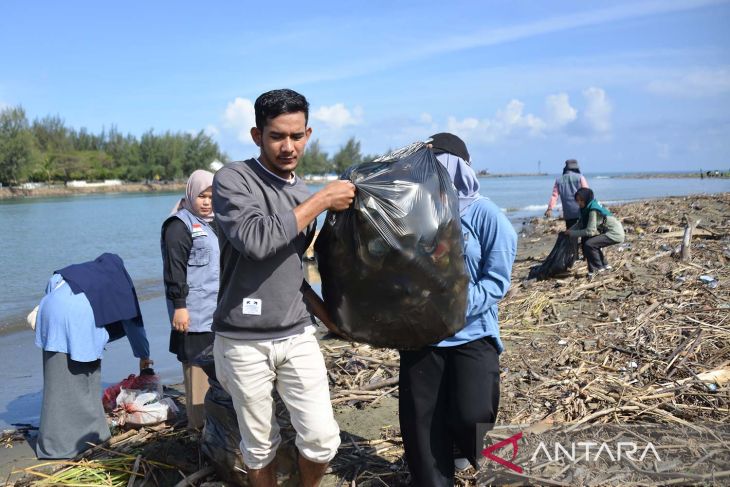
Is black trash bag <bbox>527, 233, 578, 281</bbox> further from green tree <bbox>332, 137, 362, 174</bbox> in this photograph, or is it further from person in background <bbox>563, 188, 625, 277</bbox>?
green tree <bbox>332, 137, 362, 174</bbox>

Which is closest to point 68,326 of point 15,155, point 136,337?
point 136,337

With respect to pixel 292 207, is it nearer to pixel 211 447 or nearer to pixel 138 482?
pixel 211 447

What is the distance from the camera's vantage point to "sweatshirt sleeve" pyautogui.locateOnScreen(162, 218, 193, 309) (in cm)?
383

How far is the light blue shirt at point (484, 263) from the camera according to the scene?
2.72 m

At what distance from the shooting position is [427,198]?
242cm

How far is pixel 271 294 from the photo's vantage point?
244 centimetres

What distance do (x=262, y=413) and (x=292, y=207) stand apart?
88 centimetres

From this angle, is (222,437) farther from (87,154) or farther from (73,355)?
(87,154)

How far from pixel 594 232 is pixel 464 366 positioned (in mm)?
6559

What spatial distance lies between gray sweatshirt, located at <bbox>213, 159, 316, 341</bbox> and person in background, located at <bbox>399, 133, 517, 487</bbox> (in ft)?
2.17

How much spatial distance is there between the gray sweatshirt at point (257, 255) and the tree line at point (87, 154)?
6110 cm

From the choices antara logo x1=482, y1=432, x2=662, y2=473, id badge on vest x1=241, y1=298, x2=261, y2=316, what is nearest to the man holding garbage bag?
id badge on vest x1=241, y1=298, x2=261, y2=316

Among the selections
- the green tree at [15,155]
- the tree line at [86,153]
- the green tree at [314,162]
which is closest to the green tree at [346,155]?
the green tree at [314,162]

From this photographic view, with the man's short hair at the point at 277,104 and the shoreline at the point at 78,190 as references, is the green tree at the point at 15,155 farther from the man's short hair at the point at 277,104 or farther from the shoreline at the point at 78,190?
the man's short hair at the point at 277,104
